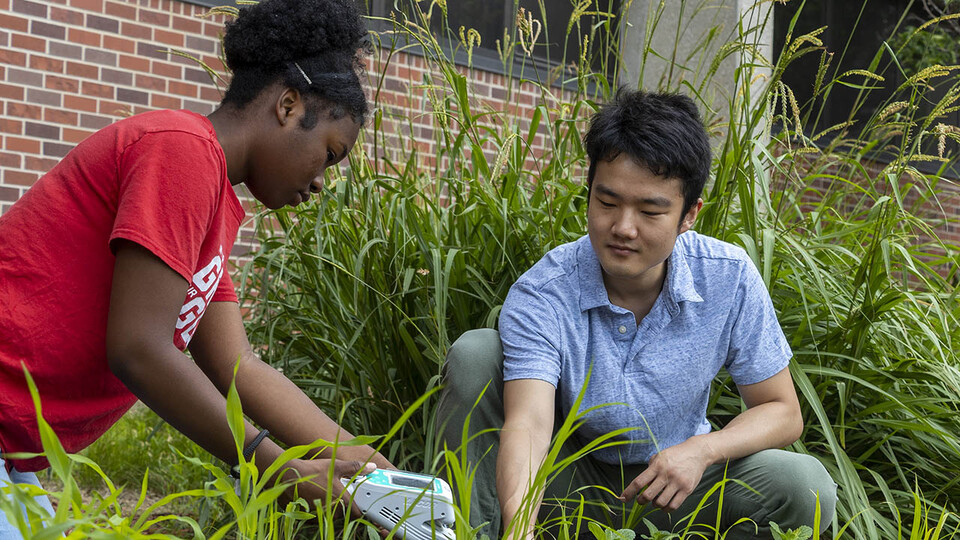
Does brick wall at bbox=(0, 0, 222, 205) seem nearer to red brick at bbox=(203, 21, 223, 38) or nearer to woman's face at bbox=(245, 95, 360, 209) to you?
red brick at bbox=(203, 21, 223, 38)

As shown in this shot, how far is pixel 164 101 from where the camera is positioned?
480 centimetres

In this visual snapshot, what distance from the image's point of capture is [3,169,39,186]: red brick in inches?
173

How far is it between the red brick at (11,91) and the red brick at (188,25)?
0.81 metres

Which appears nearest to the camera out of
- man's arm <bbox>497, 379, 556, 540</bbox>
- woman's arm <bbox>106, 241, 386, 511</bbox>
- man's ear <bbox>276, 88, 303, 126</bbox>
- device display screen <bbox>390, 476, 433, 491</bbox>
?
woman's arm <bbox>106, 241, 386, 511</bbox>

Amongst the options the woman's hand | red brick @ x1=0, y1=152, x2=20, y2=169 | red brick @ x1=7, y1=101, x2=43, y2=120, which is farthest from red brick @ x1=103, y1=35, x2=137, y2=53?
the woman's hand

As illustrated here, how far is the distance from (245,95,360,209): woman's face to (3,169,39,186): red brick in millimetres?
3050

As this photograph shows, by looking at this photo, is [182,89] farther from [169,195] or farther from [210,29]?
[169,195]

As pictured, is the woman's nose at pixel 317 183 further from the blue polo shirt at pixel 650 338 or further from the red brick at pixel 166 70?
the red brick at pixel 166 70

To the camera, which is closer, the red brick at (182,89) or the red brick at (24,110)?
the red brick at (24,110)

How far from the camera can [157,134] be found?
1.65 metres

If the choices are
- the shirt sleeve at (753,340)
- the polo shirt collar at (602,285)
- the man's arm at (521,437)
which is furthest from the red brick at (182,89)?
the shirt sleeve at (753,340)

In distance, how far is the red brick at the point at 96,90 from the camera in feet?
15.1

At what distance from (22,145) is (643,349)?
3371 millimetres

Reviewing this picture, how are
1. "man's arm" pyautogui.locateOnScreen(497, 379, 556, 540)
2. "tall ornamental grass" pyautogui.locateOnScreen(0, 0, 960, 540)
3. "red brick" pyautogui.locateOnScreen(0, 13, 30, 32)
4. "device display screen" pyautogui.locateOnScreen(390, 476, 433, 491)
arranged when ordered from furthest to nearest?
"red brick" pyautogui.locateOnScreen(0, 13, 30, 32) → "tall ornamental grass" pyautogui.locateOnScreen(0, 0, 960, 540) → "man's arm" pyautogui.locateOnScreen(497, 379, 556, 540) → "device display screen" pyautogui.locateOnScreen(390, 476, 433, 491)
